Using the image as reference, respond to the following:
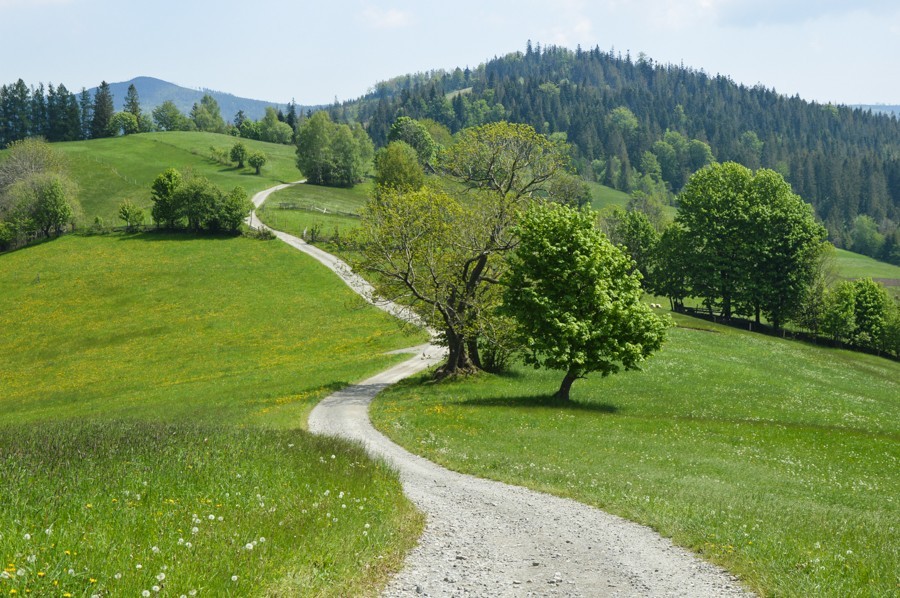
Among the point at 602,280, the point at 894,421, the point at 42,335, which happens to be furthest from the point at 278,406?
the point at 42,335

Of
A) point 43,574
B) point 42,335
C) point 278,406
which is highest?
point 43,574

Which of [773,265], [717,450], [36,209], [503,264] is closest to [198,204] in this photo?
[36,209]

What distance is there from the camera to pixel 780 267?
8925 cm

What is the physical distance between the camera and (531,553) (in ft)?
44.7

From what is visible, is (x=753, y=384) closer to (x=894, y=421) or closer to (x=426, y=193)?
(x=894, y=421)

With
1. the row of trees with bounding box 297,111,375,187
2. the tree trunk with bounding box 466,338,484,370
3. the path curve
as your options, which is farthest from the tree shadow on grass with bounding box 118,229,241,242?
the path curve

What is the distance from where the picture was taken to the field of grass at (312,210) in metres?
111

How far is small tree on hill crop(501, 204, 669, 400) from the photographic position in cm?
3834

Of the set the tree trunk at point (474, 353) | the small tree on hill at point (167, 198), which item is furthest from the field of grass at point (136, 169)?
the tree trunk at point (474, 353)

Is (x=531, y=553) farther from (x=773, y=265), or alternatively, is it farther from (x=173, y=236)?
(x=173, y=236)

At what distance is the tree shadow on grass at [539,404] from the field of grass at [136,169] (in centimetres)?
9032

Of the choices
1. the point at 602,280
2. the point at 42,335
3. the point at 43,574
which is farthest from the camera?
the point at 42,335

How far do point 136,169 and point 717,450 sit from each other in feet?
529

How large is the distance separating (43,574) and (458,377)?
122 feet
